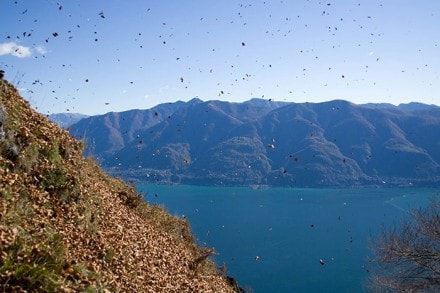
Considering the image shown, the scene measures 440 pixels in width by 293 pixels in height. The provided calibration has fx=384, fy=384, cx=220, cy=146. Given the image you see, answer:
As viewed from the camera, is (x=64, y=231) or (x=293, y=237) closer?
(x=64, y=231)

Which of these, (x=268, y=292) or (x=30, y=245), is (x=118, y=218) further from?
(x=268, y=292)

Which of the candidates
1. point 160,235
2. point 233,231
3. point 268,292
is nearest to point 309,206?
point 233,231

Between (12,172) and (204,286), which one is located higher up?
(12,172)

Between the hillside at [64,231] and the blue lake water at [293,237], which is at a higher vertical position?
the hillside at [64,231]

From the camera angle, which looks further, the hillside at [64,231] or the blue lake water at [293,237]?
the blue lake water at [293,237]

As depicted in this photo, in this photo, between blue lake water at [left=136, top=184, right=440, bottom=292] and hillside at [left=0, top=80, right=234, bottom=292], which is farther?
blue lake water at [left=136, top=184, right=440, bottom=292]
